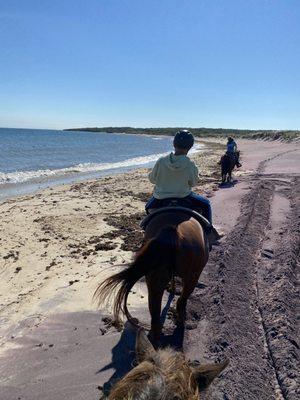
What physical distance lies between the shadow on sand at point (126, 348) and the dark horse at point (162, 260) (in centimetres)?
23

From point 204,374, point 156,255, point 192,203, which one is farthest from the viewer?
point 192,203

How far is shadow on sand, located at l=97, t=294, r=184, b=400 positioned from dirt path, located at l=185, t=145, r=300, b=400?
156 millimetres

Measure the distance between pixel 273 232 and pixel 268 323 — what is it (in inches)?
162

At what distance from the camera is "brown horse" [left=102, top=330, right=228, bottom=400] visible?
5.70 feet

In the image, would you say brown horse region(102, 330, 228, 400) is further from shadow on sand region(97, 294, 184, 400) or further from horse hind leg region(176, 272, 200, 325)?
horse hind leg region(176, 272, 200, 325)

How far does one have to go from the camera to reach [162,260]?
421 cm

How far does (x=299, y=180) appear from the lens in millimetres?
16000

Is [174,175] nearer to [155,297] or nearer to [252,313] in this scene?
[155,297]

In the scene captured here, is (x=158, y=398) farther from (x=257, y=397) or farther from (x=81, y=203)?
(x=81, y=203)

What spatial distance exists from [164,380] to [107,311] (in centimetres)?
379

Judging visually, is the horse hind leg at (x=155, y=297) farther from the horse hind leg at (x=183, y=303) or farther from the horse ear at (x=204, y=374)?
the horse ear at (x=204, y=374)

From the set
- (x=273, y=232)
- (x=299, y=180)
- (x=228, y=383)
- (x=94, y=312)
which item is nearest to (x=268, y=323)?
(x=228, y=383)

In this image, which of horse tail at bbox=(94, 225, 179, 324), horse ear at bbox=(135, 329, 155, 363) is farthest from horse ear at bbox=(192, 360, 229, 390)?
horse tail at bbox=(94, 225, 179, 324)

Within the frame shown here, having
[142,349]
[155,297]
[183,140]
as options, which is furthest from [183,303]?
[142,349]
